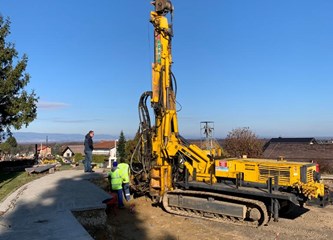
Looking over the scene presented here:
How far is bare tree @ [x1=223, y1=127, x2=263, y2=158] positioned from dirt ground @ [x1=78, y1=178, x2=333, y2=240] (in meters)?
19.5

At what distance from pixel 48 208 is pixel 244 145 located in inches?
947

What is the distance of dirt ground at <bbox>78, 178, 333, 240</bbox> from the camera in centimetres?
915

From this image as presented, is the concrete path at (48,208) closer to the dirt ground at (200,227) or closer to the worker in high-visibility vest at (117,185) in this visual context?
the worker in high-visibility vest at (117,185)

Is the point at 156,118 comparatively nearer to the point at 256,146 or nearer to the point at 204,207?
the point at 204,207

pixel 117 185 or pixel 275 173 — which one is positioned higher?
pixel 275 173

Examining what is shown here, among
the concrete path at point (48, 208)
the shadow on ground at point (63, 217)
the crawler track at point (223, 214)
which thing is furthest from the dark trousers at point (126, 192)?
the crawler track at point (223, 214)

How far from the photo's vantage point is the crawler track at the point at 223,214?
32.7 ft

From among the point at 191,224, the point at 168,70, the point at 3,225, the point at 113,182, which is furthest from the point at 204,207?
the point at 3,225

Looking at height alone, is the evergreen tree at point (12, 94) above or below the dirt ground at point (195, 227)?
above

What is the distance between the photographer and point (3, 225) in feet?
26.4

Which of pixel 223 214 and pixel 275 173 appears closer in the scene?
pixel 275 173

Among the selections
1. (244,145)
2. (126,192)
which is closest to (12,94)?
(126,192)

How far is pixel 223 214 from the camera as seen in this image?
10500 millimetres

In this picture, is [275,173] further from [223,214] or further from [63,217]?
[63,217]
